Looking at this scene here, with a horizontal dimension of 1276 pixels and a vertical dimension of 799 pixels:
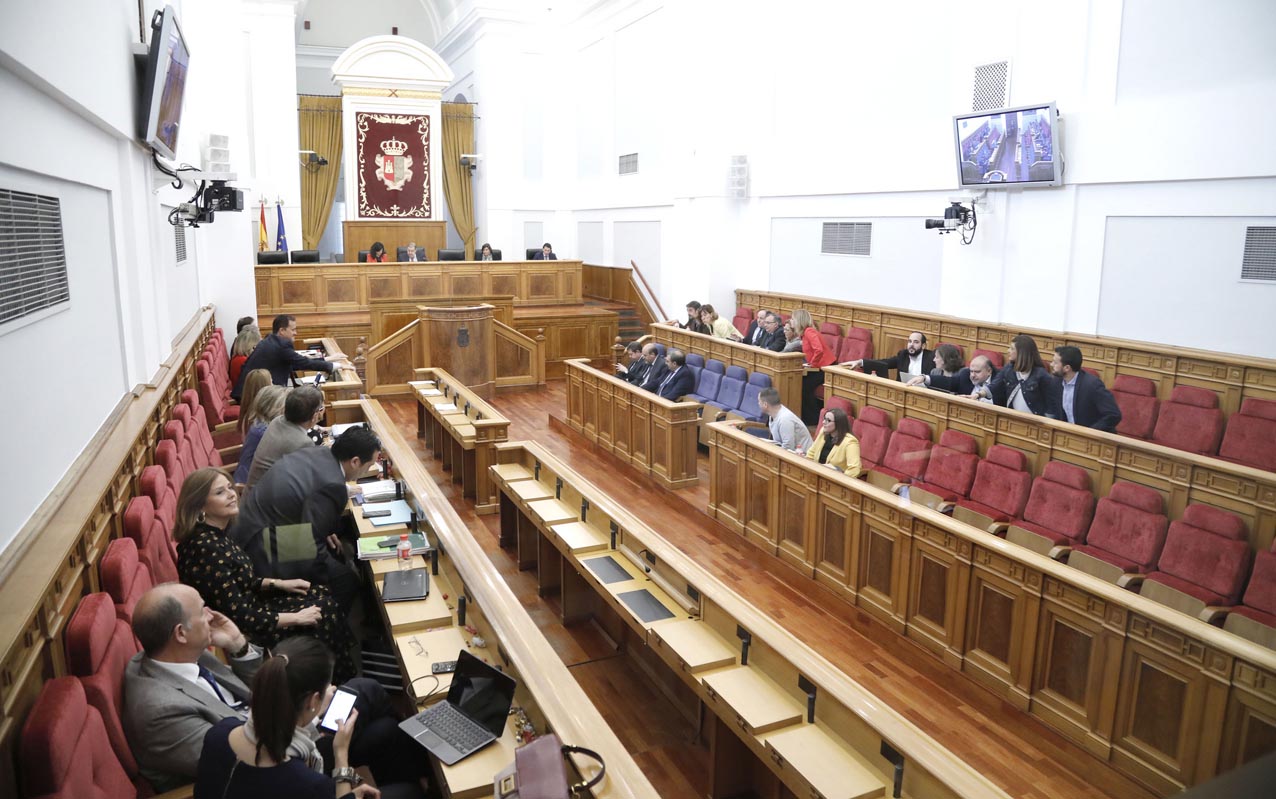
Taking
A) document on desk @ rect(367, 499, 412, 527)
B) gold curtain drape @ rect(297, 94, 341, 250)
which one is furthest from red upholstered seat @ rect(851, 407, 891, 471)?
gold curtain drape @ rect(297, 94, 341, 250)

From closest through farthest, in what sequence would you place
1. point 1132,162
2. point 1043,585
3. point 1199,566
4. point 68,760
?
1. point 68,760
2. point 1043,585
3. point 1199,566
4. point 1132,162

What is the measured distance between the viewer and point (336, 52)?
19766 mm

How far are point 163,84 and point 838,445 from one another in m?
4.61

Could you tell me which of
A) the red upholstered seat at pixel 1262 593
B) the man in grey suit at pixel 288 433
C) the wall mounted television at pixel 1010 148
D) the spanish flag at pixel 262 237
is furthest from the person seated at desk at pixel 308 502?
the spanish flag at pixel 262 237

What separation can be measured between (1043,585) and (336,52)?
20.0 m

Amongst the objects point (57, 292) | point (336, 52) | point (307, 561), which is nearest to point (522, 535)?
point (307, 561)

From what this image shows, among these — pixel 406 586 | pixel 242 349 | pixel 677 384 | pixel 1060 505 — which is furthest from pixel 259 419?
pixel 1060 505

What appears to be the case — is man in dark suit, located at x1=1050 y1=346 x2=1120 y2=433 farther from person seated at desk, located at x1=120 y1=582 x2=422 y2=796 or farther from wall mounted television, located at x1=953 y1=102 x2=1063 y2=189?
person seated at desk, located at x1=120 y1=582 x2=422 y2=796

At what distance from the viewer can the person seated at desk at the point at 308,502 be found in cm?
398

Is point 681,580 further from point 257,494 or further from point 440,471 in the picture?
point 440,471

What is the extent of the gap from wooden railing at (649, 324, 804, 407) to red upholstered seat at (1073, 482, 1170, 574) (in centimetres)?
370

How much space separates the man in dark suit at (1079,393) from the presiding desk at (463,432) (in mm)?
4099

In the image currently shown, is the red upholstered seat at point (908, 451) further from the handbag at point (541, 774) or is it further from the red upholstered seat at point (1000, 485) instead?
the handbag at point (541, 774)

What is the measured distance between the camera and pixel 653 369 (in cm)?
845
